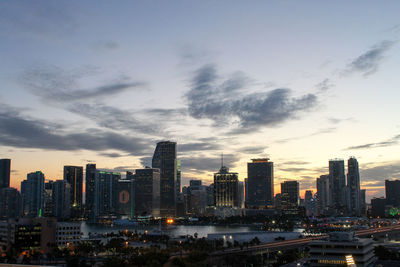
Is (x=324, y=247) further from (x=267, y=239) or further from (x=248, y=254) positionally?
(x=267, y=239)

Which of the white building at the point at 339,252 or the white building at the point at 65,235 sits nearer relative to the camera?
the white building at the point at 339,252

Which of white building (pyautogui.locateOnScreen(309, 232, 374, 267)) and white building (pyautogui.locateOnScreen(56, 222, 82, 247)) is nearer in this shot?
white building (pyautogui.locateOnScreen(309, 232, 374, 267))

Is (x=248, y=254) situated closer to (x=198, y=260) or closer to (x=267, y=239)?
(x=198, y=260)

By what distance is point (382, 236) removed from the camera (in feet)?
559

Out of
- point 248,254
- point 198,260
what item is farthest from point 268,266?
point 198,260

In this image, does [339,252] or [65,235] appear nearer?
[339,252]

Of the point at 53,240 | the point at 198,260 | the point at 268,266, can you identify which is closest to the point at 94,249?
the point at 53,240

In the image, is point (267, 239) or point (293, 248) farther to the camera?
point (267, 239)

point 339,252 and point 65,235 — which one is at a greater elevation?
point 65,235

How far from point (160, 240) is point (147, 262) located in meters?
73.4

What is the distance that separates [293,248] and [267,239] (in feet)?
81.4

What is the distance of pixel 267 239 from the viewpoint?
133125 millimetres

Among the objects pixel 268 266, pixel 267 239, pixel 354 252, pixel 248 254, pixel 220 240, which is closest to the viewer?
pixel 354 252

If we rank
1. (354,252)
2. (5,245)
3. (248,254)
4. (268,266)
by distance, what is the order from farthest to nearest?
(5,245) < (248,254) < (268,266) < (354,252)
